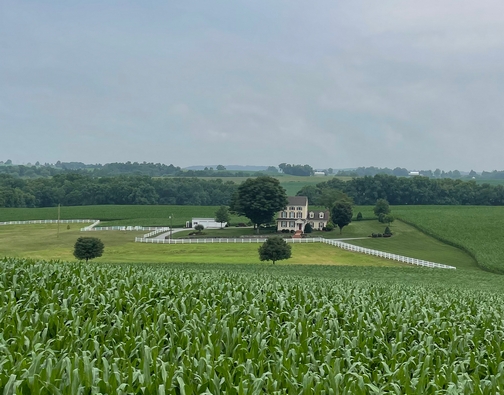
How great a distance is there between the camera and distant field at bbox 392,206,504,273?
67.6 meters

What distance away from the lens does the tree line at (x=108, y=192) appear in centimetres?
14034

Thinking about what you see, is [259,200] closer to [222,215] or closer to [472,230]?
A: [222,215]

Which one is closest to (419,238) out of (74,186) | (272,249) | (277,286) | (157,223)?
(272,249)

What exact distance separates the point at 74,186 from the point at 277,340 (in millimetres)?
146318

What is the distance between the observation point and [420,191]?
138m

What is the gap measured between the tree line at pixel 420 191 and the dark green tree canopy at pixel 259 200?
37.5 metres

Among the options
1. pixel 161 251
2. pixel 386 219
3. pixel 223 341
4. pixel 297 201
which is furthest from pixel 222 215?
pixel 223 341

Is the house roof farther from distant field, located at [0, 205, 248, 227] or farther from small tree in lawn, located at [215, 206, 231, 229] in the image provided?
distant field, located at [0, 205, 248, 227]

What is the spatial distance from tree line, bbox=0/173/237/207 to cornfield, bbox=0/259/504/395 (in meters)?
133

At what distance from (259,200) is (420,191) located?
202ft

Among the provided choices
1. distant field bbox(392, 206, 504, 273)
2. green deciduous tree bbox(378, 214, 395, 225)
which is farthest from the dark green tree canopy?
distant field bbox(392, 206, 504, 273)

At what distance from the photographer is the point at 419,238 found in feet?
275

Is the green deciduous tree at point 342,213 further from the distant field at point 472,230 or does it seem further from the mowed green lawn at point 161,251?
the mowed green lawn at point 161,251

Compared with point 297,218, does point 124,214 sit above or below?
below
